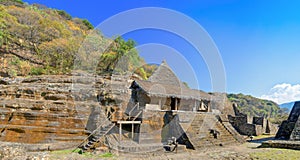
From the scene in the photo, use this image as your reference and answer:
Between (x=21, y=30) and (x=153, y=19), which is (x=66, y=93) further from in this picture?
(x=21, y=30)

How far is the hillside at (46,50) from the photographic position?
26.1 m

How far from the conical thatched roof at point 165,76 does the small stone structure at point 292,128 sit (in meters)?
10.6

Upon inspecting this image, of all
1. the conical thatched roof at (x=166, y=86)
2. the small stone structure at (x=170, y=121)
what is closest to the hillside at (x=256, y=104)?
the conical thatched roof at (x=166, y=86)

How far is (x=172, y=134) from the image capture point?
14.7 metres

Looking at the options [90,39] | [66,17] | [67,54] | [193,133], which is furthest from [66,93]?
[66,17]

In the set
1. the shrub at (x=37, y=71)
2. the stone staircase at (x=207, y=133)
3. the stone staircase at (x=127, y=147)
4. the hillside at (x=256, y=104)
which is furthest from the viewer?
the hillside at (x=256, y=104)

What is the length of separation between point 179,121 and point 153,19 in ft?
23.8

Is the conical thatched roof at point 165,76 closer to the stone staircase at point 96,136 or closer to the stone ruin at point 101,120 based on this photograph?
the stone ruin at point 101,120

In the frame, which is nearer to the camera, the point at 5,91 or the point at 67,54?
the point at 5,91

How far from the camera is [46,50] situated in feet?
94.3

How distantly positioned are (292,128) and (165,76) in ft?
39.6

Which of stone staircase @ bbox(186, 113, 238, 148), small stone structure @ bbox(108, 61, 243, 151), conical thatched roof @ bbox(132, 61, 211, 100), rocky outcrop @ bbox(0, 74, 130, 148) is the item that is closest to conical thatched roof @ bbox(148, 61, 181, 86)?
conical thatched roof @ bbox(132, 61, 211, 100)

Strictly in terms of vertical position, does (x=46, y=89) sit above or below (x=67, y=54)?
below

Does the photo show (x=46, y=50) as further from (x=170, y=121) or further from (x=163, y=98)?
(x=170, y=121)
